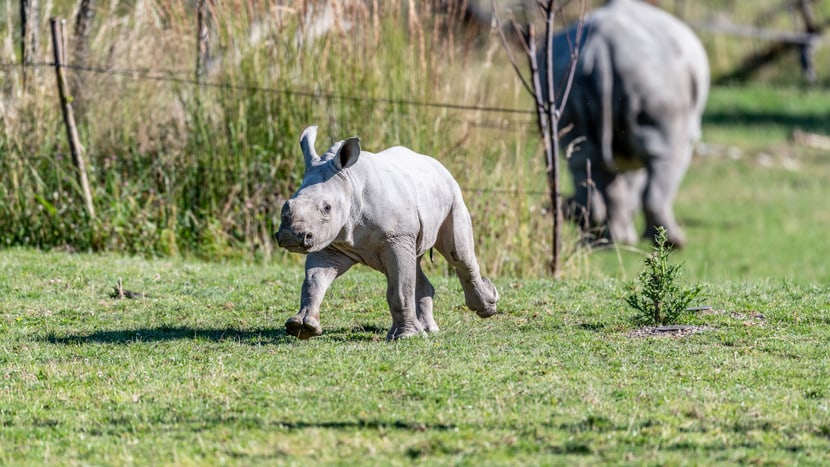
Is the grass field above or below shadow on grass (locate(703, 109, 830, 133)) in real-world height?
above

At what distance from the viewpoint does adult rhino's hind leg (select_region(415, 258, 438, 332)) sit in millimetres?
7691

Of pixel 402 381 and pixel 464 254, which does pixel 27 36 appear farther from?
pixel 402 381

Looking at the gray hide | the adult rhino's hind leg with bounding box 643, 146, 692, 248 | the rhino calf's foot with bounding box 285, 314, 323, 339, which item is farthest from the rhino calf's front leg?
the adult rhino's hind leg with bounding box 643, 146, 692, 248

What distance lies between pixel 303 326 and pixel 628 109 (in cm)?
828

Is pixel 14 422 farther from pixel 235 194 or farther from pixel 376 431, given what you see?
pixel 235 194

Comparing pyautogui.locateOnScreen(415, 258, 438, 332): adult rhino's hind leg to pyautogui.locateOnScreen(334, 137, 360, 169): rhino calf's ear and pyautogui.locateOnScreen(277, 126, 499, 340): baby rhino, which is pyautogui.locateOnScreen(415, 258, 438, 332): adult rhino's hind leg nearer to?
pyautogui.locateOnScreen(277, 126, 499, 340): baby rhino

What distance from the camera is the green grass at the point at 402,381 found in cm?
541

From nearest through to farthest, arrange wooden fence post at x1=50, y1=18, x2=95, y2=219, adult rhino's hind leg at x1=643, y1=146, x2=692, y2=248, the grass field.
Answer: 1. the grass field
2. wooden fence post at x1=50, y1=18, x2=95, y2=219
3. adult rhino's hind leg at x1=643, y1=146, x2=692, y2=248

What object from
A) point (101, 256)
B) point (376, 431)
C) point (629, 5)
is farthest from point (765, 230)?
point (376, 431)

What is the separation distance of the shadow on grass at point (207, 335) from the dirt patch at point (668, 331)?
1445 millimetres

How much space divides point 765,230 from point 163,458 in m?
11.9

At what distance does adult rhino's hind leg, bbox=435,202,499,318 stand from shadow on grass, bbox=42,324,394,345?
568mm

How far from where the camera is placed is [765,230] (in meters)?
16.0

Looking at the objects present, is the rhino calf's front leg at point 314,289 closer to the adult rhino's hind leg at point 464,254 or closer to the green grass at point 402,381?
the green grass at point 402,381
